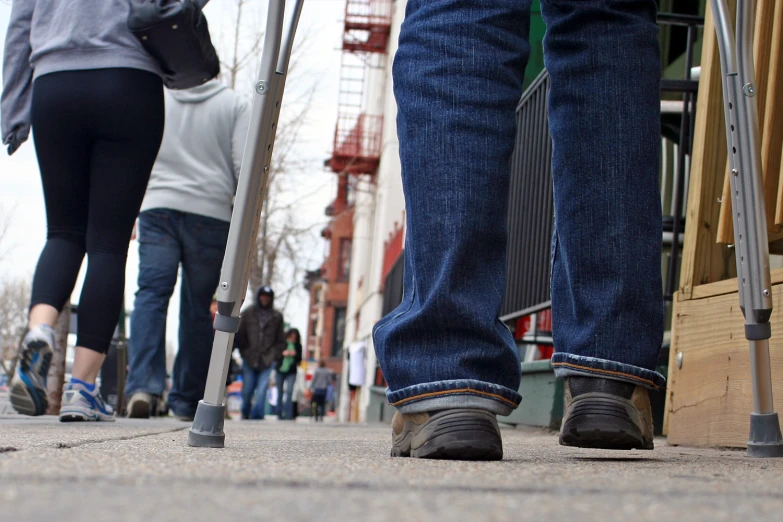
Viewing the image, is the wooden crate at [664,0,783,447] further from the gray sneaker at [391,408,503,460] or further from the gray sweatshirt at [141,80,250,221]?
the gray sweatshirt at [141,80,250,221]

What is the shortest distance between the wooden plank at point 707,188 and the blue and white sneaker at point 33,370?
6.34 feet

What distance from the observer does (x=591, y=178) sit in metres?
1.96

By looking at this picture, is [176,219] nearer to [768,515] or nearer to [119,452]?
[119,452]

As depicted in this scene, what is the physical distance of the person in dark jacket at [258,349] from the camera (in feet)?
34.3

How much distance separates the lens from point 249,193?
1911mm

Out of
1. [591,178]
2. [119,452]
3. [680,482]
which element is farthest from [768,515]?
[591,178]

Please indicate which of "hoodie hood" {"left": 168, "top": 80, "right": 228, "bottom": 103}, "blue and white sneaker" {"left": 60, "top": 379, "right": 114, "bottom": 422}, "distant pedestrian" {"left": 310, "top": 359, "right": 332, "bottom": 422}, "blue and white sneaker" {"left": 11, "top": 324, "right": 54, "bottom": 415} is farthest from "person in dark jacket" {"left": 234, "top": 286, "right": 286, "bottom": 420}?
"distant pedestrian" {"left": 310, "top": 359, "right": 332, "bottom": 422}

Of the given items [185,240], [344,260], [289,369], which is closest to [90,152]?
[185,240]

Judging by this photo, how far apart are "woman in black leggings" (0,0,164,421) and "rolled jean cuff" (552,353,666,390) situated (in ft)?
6.33

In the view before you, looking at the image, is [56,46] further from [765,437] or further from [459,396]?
[765,437]

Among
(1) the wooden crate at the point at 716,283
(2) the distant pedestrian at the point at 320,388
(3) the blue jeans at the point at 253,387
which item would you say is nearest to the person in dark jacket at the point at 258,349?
(3) the blue jeans at the point at 253,387

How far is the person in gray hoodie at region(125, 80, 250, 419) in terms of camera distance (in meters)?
5.09

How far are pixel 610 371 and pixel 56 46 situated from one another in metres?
2.32

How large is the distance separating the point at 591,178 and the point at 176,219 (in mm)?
3666
